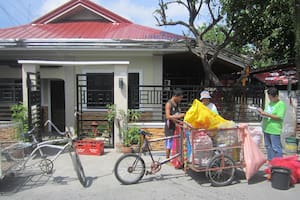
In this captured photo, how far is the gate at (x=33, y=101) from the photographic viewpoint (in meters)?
6.59

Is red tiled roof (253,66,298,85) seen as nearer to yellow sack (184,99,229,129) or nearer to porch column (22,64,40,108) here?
yellow sack (184,99,229,129)

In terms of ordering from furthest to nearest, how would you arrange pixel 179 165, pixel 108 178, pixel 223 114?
pixel 223 114 < pixel 179 165 < pixel 108 178

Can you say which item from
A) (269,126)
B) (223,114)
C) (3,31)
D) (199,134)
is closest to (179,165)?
(199,134)

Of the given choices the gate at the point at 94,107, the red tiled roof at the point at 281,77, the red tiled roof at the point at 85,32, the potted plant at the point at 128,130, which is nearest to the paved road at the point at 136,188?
the potted plant at the point at 128,130

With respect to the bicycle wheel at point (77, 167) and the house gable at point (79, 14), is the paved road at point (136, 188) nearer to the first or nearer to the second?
the bicycle wheel at point (77, 167)

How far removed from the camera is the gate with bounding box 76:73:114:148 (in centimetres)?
774

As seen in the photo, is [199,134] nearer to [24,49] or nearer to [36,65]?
[36,65]

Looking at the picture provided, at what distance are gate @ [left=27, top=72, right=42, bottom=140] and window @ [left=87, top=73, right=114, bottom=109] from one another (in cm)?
161

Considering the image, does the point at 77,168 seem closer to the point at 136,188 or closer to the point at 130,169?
the point at 130,169

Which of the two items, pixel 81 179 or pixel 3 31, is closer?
pixel 81 179

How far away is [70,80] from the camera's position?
331 inches

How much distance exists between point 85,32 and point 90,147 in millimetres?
5515

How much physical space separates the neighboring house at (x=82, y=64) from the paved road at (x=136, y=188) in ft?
7.09

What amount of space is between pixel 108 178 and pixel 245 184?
2526mm
